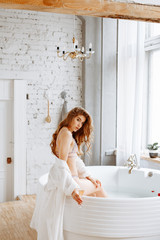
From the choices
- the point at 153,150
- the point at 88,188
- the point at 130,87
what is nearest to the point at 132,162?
the point at 153,150

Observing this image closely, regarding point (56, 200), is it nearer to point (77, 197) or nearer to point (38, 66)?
point (77, 197)

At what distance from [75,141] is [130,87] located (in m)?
2.22

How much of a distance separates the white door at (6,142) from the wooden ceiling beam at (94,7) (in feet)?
10.9

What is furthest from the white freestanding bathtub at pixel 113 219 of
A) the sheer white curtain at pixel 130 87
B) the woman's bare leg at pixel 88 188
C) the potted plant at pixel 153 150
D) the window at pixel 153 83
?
the window at pixel 153 83

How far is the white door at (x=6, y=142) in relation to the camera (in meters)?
5.57

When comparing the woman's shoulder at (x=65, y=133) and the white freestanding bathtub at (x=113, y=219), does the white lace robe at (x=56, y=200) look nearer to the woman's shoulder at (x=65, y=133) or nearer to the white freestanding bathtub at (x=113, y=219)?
the white freestanding bathtub at (x=113, y=219)

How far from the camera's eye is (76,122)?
10.4 feet

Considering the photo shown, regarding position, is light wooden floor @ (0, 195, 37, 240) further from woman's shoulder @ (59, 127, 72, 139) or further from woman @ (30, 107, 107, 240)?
woman's shoulder @ (59, 127, 72, 139)

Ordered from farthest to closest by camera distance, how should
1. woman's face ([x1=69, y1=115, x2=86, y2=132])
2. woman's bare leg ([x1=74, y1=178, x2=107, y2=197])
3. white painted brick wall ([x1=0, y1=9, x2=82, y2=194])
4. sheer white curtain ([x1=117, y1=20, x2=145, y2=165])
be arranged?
1. white painted brick wall ([x1=0, y1=9, x2=82, y2=194])
2. sheer white curtain ([x1=117, y1=20, x2=145, y2=165])
3. woman's bare leg ([x1=74, y1=178, x2=107, y2=197])
4. woman's face ([x1=69, y1=115, x2=86, y2=132])

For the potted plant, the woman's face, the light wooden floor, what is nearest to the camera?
the woman's face

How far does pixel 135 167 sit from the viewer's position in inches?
185

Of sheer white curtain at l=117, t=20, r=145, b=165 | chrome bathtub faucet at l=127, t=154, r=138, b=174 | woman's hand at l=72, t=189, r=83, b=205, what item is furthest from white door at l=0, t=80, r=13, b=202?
woman's hand at l=72, t=189, r=83, b=205

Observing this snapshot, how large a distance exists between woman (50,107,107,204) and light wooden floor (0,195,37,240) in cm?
93

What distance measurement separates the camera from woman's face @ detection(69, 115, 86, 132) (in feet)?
10.4
